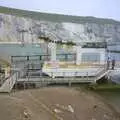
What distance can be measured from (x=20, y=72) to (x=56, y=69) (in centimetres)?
391

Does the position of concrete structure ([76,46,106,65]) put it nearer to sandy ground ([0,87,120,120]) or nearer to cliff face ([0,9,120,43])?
sandy ground ([0,87,120,120])

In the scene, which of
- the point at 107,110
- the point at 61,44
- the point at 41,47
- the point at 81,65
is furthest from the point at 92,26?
the point at 107,110

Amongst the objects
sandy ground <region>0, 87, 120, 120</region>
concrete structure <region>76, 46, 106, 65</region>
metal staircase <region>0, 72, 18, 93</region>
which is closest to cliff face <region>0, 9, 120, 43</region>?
concrete structure <region>76, 46, 106, 65</region>

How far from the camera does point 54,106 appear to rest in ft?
80.5

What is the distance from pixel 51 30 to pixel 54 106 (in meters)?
94.6

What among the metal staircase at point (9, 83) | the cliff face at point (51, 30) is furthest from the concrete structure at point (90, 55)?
the cliff face at point (51, 30)

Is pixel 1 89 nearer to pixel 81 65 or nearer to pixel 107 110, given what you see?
pixel 107 110

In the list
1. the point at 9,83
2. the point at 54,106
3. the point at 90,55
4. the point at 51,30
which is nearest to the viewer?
the point at 54,106

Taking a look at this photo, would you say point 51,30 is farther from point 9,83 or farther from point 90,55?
point 9,83

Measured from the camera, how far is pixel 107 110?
89.4 feet

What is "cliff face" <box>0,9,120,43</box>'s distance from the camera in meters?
98.6

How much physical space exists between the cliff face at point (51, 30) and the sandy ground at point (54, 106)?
5369 cm

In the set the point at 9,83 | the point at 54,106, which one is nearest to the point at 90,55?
the point at 9,83

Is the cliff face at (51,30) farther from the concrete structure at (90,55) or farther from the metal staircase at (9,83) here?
the metal staircase at (9,83)
